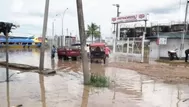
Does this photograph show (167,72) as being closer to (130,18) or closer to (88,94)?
(88,94)

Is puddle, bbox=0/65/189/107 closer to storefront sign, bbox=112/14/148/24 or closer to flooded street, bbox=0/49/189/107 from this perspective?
flooded street, bbox=0/49/189/107

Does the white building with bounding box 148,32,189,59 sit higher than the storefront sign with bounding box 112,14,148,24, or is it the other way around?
the storefront sign with bounding box 112,14,148,24

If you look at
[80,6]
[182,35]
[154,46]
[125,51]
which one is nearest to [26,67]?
[80,6]

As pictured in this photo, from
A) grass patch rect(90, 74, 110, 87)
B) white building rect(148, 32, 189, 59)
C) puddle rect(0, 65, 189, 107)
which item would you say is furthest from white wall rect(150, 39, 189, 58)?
grass patch rect(90, 74, 110, 87)

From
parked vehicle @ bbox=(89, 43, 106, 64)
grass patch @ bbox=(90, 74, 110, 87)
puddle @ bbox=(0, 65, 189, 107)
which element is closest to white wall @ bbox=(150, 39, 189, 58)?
parked vehicle @ bbox=(89, 43, 106, 64)

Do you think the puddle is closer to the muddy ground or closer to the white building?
the muddy ground

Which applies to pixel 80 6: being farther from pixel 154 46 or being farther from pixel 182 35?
pixel 154 46

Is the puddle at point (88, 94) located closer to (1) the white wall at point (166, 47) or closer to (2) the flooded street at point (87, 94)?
(2) the flooded street at point (87, 94)

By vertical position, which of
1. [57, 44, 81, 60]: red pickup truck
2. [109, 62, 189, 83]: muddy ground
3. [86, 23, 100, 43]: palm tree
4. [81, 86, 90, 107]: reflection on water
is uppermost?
[86, 23, 100, 43]: palm tree

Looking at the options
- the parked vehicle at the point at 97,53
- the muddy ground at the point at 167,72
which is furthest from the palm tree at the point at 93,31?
the muddy ground at the point at 167,72

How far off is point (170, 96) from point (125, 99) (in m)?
2.14

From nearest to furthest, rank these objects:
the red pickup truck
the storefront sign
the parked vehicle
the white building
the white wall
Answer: the parked vehicle
the red pickup truck
the white building
the white wall
the storefront sign

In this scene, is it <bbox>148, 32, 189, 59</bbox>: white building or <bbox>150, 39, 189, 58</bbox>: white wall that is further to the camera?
<bbox>150, 39, 189, 58</bbox>: white wall

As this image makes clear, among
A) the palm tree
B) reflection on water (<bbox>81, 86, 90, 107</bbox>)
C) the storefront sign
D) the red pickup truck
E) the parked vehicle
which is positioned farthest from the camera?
the palm tree
